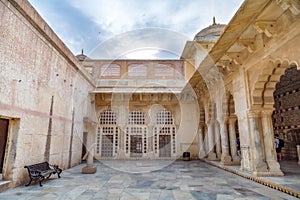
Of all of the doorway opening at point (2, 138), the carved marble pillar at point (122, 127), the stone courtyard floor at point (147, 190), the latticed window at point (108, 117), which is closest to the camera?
the stone courtyard floor at point (147, 190)

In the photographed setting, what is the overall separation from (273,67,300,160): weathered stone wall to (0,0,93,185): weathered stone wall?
11675 millimetres

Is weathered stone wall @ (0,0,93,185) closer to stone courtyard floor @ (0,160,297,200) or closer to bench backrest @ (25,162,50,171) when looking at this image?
bench backrest @ (25,162,50,171)

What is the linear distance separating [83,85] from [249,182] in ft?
31.7

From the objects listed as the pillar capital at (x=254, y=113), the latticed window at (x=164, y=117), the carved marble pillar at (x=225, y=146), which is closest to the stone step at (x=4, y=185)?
the pillar capital at (x=254, y=113)

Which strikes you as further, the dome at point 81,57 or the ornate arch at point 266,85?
the dome at point 81,57

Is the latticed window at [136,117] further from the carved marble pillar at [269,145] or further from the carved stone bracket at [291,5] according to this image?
the carved stone bracket at [291,5]

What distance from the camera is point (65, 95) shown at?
9.23 metres

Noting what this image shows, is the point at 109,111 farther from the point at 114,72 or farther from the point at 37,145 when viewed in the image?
the point at 37,145

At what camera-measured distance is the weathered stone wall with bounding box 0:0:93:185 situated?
219 inches

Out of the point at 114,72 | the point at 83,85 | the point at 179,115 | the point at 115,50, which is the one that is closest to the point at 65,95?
the point at 83,85

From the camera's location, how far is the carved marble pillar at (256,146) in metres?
6.64

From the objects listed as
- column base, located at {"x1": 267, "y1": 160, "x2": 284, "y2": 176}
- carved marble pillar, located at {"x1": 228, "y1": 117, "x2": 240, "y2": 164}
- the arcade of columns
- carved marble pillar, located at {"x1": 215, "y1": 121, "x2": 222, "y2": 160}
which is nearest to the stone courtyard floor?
column base, located at {"x1": 267, "y1": 160, "x2": 284, "y2": 176}

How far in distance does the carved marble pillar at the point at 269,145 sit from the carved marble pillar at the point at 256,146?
5.6 inches

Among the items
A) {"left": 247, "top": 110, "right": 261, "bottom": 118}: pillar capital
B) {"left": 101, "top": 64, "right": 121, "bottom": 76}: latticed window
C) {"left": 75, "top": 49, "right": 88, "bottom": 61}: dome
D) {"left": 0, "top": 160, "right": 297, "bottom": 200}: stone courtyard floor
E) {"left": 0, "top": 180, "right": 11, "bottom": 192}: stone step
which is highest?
{"left": 75, "top": 49, "right": 88, "bottom": 61}: dome
